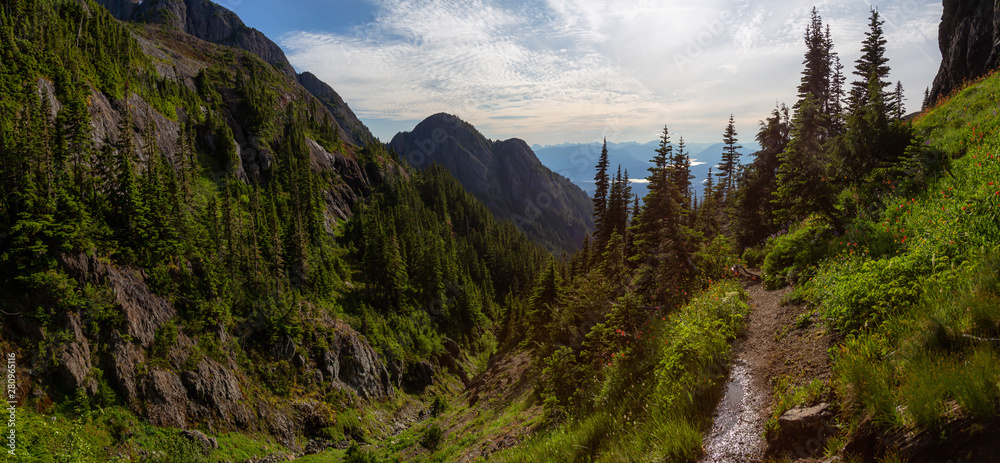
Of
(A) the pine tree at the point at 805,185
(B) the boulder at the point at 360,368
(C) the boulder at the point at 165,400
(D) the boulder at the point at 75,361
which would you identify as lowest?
(B) the boulder at the point at 360,368

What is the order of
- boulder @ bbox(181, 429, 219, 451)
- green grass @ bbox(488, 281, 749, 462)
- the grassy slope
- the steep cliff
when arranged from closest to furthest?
the grassy slope
green grass @ bbox(488, 281, 749, 462)
the steep cliff
boulder @ bbox(181, 429, 219, 451)


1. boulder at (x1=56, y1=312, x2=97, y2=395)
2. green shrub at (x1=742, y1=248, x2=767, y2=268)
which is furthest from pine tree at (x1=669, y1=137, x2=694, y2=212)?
boulder at (x1=56, y1=312, x2=97, y2=395)

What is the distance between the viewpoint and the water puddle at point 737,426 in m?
6.04

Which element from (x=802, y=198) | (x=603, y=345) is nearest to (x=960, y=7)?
(x=802, y=198)

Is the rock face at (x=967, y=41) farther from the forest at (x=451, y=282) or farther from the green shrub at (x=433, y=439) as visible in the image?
the green shrub at (x=433, y=439)

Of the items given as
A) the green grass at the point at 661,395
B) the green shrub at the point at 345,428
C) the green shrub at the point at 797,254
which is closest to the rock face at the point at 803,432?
the green grass at the point at 661,395

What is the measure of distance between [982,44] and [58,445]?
72.6 meters

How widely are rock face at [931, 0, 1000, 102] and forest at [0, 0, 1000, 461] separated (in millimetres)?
6706

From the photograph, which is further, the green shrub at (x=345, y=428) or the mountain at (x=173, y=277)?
the green shrub at (x=345, y=428)

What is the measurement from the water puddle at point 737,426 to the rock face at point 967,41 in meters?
36.8

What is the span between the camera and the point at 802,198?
41.5ft

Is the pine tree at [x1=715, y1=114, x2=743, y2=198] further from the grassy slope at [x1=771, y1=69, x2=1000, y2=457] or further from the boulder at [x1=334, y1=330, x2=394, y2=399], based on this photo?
the boulder at [x1=334, y1=330, x2=394, y2=399]

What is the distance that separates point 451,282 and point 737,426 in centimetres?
7733

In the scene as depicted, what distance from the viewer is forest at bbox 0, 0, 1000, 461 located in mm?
6559
